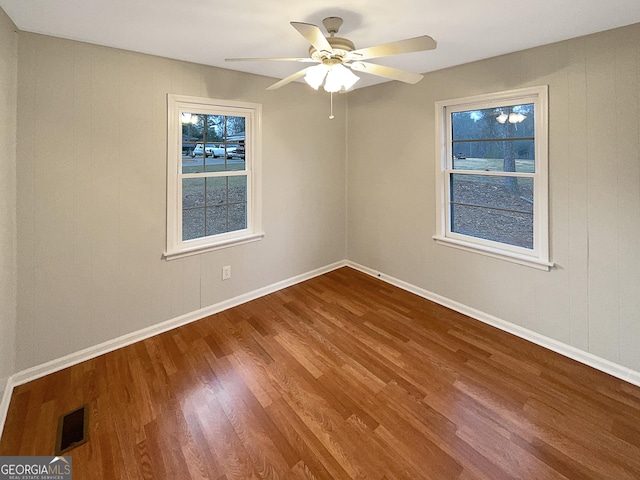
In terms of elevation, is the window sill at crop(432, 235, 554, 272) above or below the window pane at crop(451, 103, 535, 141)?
below

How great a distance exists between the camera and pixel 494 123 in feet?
9.59

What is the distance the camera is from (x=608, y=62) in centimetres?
220

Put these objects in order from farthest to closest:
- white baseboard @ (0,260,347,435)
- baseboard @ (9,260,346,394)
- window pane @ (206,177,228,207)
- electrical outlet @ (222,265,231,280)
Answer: electrical outlet @ (222,265,231,280), window pane @ (206,177,228,207), baseboard @ (9,260,346,394), white baseboard @ (0,260,347,435)

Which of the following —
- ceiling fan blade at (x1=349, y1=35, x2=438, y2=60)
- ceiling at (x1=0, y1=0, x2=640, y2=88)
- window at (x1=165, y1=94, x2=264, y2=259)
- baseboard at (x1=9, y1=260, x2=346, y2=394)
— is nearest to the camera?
ceiling fan blade at (x1=349, y1=35, x2=438, y2=60)

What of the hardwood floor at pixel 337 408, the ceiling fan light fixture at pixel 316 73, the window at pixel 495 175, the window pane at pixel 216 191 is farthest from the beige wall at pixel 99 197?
the window at pixel 495 175

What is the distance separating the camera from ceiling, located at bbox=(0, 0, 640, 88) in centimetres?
185

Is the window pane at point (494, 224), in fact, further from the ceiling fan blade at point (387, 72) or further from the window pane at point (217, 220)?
the window pane at point (217, 220)

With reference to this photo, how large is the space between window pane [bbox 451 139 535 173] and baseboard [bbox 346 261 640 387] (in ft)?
4.49

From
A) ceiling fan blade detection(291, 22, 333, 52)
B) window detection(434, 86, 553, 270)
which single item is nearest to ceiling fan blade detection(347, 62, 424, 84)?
ceiling fan blade detection(291, 22, 333, 52)

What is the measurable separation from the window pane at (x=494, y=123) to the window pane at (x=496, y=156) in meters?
0.06

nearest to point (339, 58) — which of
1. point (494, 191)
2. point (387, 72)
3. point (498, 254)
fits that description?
point (387, 72)

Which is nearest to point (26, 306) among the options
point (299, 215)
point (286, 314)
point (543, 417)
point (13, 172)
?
point (13, 172)

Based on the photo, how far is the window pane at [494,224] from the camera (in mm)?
2816

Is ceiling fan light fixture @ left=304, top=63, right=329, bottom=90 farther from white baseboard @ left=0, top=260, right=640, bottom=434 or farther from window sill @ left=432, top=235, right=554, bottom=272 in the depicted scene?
white baseboard @ left=0, top=260, right=640, bottom=434
